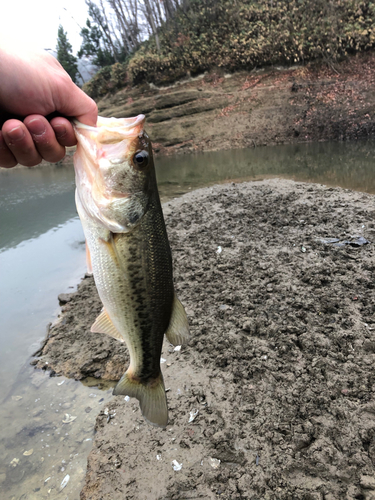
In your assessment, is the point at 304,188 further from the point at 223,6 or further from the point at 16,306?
the point at 223,6

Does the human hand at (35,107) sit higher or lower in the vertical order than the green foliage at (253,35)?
lower

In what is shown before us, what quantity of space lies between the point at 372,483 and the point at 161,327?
178 centimetres

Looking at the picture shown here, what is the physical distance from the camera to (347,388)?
280cm

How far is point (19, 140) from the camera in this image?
61.9 inches

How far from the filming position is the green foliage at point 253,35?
2144 cm

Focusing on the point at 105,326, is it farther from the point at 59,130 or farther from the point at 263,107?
the point at 263,107

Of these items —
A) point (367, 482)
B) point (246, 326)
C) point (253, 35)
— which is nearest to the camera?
point (367, 482)

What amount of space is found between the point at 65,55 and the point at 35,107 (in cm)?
4699

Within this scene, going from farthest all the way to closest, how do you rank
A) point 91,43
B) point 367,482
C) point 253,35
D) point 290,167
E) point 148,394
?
1. point 91,43
2. point 253,35
3. point 290,167
4. point 367,482
5. point 148,394

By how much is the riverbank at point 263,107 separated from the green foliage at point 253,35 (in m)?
0.85

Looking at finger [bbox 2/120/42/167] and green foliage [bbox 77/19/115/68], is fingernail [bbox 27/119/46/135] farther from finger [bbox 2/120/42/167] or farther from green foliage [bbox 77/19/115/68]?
green foliage [bbox 77/19/115/68]

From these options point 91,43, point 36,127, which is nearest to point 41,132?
point 36,127

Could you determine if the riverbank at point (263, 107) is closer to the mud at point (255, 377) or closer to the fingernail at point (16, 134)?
the mud at point (255, 377)

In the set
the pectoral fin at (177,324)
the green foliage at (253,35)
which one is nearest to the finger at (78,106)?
the pectoral fin at (177,324)
